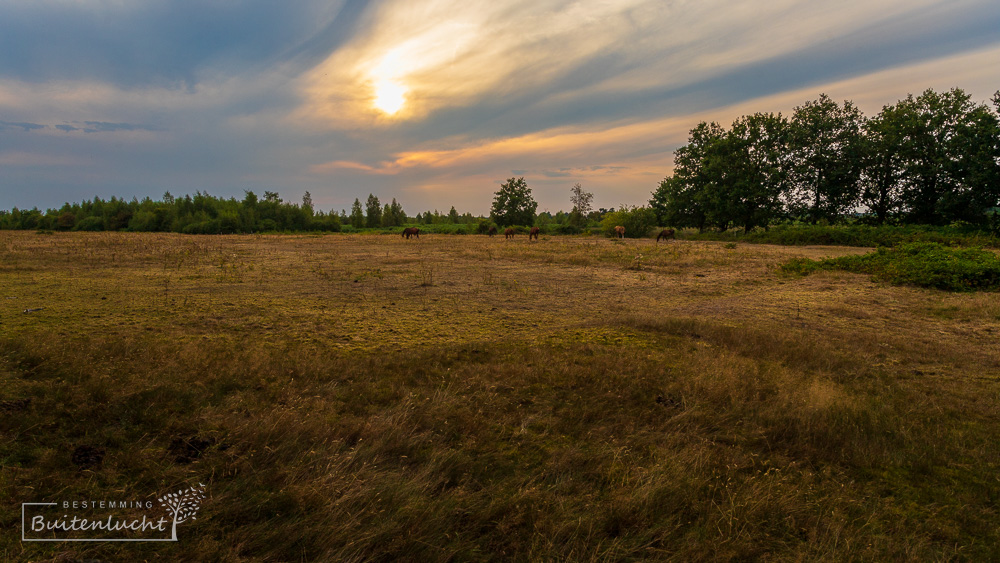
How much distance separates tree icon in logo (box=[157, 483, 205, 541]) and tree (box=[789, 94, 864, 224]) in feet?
152

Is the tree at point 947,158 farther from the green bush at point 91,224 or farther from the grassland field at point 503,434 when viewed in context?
the green bush at point 91,224

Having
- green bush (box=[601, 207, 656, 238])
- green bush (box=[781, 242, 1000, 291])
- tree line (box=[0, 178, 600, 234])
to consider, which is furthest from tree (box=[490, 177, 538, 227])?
green bush (box=[781, 242, 1000, 291])

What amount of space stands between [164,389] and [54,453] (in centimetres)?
104

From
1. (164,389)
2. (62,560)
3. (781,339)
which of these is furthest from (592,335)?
(62,560)

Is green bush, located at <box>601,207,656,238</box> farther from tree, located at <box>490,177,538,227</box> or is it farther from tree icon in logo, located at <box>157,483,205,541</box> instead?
tree icon in logo, located at <box>157,483,205,541</box>

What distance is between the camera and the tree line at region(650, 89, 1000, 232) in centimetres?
2864

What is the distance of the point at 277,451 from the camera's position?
118 inches

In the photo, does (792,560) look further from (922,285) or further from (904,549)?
(922,285)

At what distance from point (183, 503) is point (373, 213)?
91080mm

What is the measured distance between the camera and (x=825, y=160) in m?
37.0

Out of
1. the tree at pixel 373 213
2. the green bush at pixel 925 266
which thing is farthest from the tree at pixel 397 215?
the green bush at pixel 925 266

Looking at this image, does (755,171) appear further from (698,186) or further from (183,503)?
(183,503)

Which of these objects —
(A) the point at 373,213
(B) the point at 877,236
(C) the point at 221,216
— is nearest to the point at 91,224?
(C) the point at 221,216

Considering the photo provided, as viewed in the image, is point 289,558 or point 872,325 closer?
point 289,558
